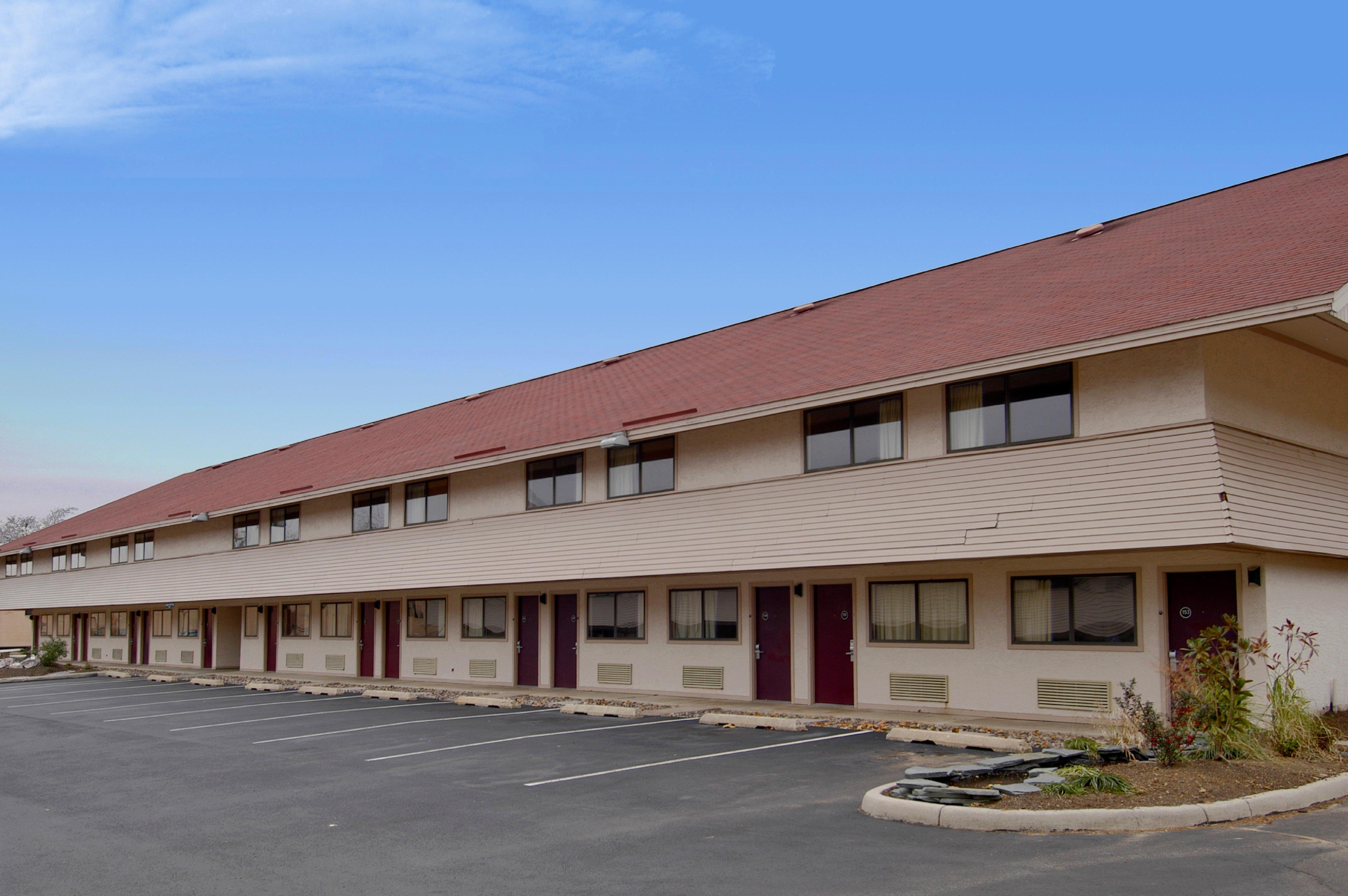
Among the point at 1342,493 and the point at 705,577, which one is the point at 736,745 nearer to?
the point at 705,577

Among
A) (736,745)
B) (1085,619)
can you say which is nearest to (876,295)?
(1085,619)

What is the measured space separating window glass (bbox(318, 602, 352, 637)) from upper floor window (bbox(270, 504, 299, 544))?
2.53 m

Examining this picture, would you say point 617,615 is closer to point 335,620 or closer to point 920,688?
point 920,688

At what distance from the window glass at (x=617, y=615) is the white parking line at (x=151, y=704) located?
9859 millimetres

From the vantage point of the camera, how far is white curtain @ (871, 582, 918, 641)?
62.1 ft

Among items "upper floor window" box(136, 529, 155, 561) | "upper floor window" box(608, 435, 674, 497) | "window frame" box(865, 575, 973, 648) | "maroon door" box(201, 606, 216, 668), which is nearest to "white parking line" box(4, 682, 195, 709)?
"maroon door" box(201, 606, 216, 668)

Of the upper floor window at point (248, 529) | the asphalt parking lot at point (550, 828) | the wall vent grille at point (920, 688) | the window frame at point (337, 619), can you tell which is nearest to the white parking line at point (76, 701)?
the window frame at point (337, 619)

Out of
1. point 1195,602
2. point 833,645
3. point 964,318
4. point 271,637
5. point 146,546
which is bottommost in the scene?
point 271,637

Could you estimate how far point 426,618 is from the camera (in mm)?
30734

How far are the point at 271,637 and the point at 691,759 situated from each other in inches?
1109

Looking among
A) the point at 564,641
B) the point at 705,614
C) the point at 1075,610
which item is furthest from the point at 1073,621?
the point at 564,641

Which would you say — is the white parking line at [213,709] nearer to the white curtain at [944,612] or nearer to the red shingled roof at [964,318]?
the red shingled roof at [964,318]

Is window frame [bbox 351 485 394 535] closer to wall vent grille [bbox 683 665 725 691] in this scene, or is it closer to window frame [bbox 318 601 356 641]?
window frame [bbox 318 601 356 641]

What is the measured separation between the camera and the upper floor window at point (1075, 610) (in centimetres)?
1625
